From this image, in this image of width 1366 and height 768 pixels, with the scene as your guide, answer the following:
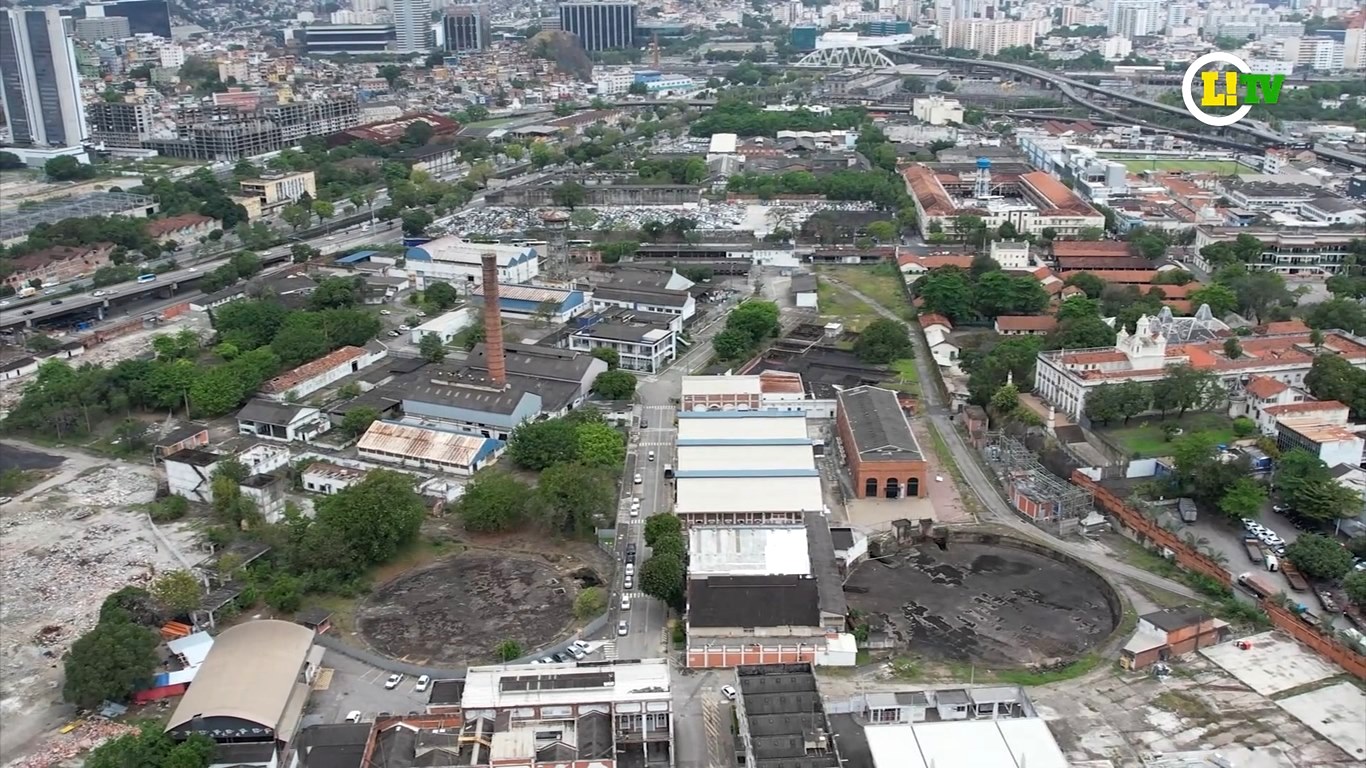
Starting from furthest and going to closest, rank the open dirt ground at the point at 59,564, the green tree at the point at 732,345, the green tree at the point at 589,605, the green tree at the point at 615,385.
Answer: the green tree at the point at 732,345
the green tree at the point at 615,385
the green tree at the point at 589,605
the open dirt ground at the point at 59,564

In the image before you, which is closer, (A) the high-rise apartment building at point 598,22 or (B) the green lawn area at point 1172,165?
(B) the green lawn area at point 1172,165

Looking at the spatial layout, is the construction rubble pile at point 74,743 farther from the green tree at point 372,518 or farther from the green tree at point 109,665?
the green tree at point 372,518

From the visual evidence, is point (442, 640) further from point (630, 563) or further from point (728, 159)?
point (728, 159)

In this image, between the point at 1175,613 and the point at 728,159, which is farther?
the point at 728,159

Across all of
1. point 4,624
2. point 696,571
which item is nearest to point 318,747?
point 696,571

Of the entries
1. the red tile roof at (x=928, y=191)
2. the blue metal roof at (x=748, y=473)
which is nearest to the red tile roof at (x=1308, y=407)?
the blue metal roof at (x=748, y=473)

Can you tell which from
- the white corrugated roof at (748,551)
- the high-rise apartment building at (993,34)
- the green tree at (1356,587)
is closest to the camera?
the green tree at (1356,587)

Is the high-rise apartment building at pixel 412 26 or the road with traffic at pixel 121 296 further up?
the high-rise apartment building at pixel 412 26
